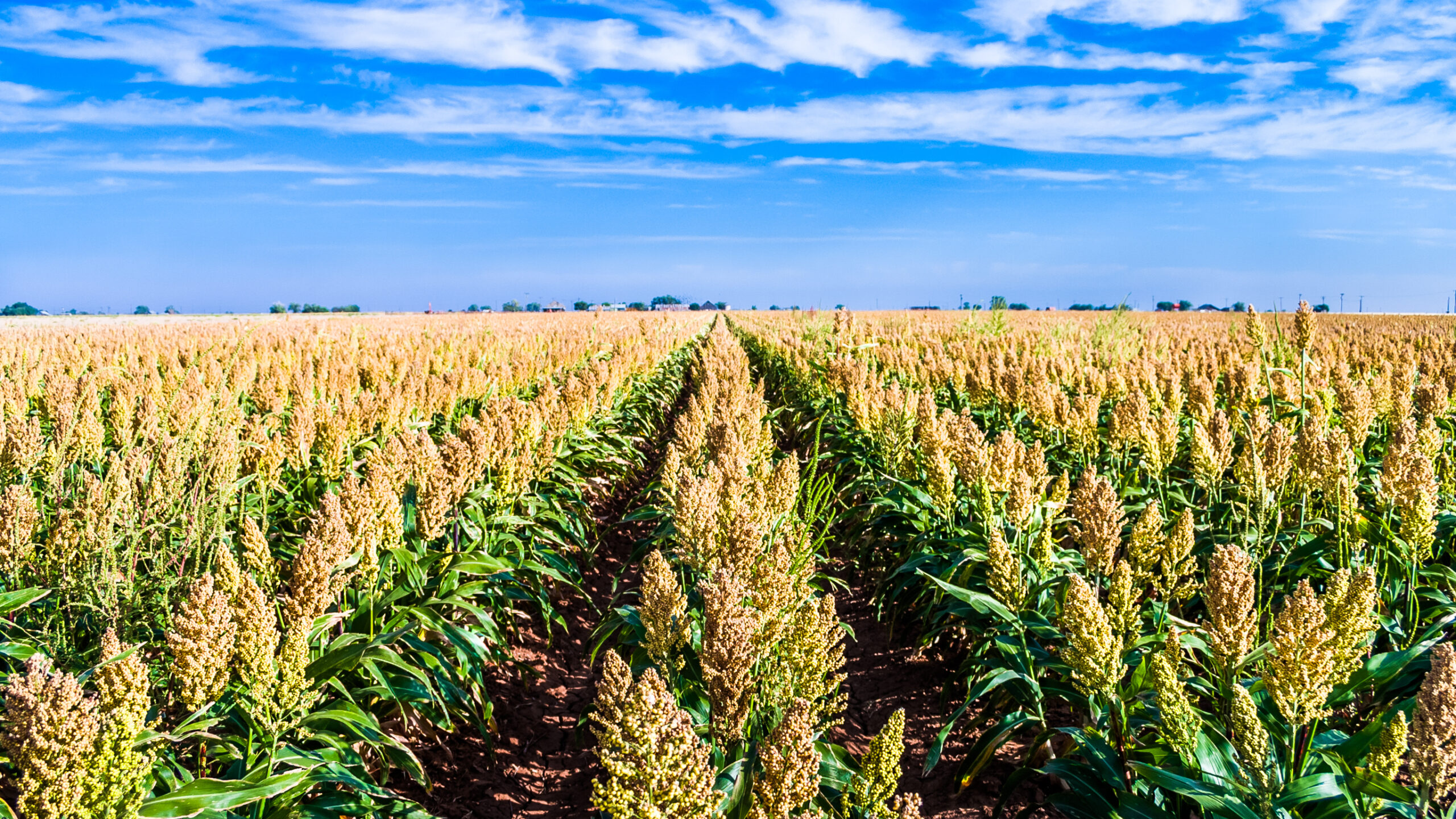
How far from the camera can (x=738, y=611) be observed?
226cm

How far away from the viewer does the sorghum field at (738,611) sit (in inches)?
77.5

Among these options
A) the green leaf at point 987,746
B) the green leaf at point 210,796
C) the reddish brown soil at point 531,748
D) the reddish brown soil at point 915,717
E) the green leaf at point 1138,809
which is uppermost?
the green leaf at point 210,796

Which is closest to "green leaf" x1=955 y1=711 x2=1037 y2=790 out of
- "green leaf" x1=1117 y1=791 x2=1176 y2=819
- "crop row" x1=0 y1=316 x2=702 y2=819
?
"green leaf" x1=1117 y1=791 x2=1176 y2=819

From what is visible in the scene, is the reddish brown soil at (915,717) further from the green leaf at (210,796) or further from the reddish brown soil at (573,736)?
the green leaf at (210,796)

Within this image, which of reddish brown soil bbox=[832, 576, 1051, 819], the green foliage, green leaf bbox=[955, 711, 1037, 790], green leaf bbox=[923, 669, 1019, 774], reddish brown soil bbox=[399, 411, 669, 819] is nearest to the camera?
the green foliage

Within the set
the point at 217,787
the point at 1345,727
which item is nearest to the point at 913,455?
the point at 1345,727

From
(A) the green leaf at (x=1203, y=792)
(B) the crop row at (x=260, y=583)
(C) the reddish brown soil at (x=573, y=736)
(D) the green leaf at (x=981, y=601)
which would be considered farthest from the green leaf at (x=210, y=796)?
(A) the green leaf at (x=1203, y=792)

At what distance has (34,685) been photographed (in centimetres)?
160

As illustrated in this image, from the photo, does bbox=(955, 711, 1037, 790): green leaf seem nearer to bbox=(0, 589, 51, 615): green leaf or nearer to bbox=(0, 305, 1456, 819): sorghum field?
bbox=(0, 305, 1456, 819): sorghum field

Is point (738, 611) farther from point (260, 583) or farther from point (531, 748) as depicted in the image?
point (531, 748)

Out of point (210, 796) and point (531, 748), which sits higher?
point (210, 796)

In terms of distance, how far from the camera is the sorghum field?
197cm

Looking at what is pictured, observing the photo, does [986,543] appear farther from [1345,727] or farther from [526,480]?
[526,480]

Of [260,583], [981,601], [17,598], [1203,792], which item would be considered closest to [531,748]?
[260,583]
